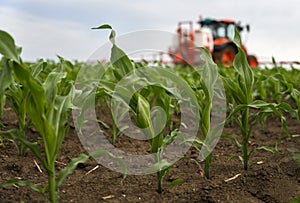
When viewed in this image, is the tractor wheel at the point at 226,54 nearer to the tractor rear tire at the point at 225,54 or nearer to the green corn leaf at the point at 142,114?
the tractor rear tire at the point at 225,54

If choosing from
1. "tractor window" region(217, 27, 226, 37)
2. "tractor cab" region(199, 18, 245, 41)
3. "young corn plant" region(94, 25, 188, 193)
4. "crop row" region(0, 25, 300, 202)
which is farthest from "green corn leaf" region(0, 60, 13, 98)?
"tractor window" region(217, 27, 226, 37)

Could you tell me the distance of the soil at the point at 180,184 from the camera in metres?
1.92

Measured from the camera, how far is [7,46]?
1481 mm

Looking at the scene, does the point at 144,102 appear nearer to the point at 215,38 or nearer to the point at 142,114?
the point at 142,114

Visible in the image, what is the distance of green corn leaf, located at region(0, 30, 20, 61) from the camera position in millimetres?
1463

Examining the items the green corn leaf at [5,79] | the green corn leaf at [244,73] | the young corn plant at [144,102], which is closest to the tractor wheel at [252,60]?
the green corn leaf at [244,73]

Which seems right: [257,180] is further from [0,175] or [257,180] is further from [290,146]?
[0,175]

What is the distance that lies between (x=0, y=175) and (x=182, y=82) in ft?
4.02

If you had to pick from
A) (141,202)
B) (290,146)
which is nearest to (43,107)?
(141,202)

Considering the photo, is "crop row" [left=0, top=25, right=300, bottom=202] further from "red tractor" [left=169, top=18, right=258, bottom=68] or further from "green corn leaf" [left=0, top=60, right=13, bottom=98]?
"red tractor" [left=169, top=18, right=258, bottom=68]

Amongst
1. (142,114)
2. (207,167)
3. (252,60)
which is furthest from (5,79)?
(252,60)

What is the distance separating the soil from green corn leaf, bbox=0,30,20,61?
75 centimetres

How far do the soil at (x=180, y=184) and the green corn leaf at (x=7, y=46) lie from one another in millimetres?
750

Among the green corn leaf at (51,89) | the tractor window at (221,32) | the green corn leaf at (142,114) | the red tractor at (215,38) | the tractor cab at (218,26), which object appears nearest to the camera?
the green corn leaf at (51,89)
